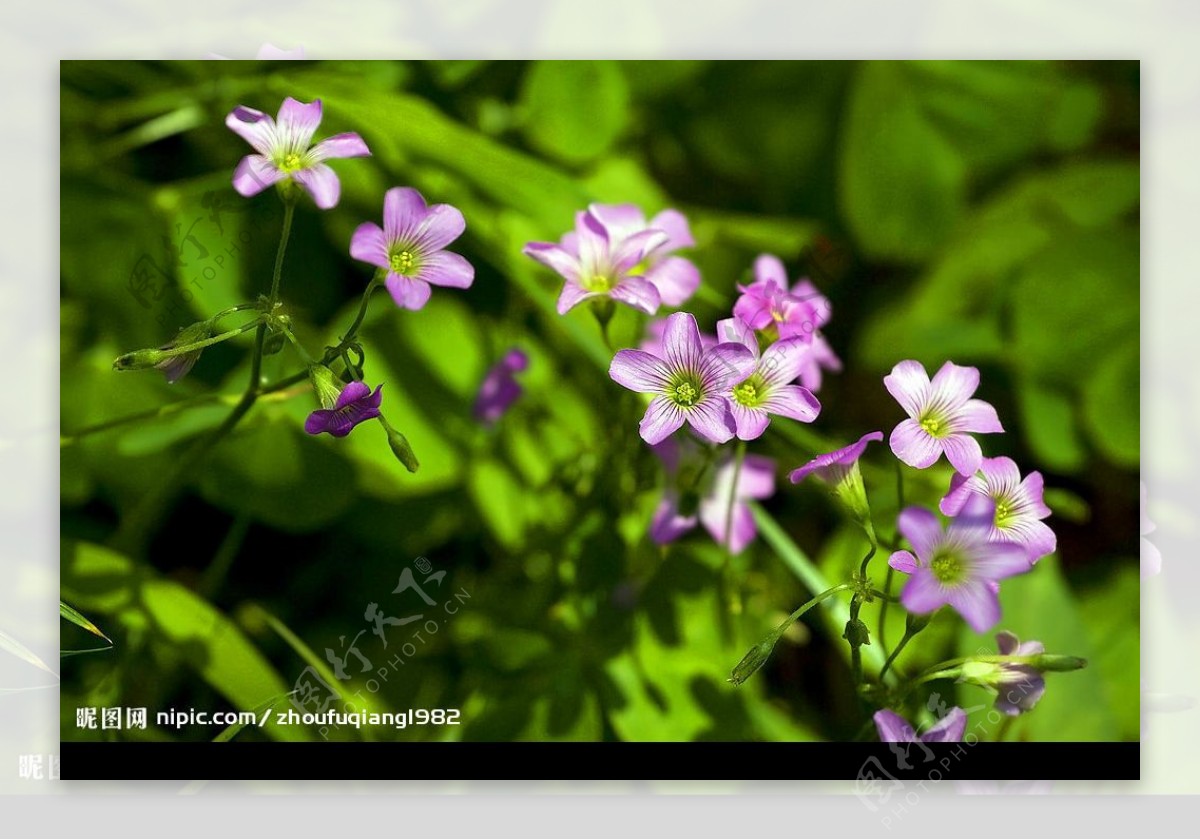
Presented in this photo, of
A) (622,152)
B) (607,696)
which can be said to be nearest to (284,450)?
(607,696)

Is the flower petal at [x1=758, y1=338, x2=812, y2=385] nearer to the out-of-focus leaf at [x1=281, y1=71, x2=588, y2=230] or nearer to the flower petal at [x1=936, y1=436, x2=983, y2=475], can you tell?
the flower petal at [x1=936, y1=436, x2=983, y2=475]

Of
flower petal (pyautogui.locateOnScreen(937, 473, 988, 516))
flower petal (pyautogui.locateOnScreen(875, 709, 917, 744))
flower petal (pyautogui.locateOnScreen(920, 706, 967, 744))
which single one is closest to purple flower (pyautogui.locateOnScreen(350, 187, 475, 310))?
flower petal (pyautogui.locateOnScreen(937, 473, 988, 516))

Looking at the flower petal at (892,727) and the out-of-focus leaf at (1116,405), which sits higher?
the out-of-focus leaf at (1116,405)

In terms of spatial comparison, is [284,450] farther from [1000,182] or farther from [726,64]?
[1000,182]

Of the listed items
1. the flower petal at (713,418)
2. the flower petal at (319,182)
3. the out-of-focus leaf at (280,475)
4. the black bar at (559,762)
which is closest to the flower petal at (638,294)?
the flower petal at (713,418)

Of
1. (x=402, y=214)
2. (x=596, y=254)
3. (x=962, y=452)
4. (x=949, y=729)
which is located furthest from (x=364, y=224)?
(x=949, y=729)

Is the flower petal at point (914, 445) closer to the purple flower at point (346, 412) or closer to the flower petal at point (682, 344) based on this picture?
the flower petal at point (682, 344)
